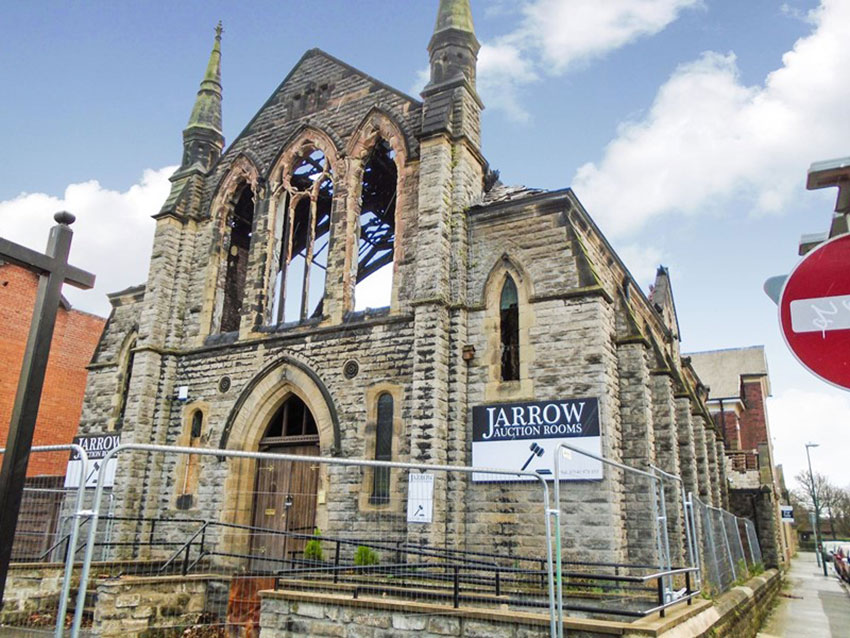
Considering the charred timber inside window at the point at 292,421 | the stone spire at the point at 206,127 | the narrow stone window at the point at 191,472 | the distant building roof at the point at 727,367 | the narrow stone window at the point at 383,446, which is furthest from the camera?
the distant building roof at the point at 727,367

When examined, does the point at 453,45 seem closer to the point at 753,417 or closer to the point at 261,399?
the point at 261,399

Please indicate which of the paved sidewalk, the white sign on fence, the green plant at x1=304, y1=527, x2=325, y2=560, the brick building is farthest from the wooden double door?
the brick building

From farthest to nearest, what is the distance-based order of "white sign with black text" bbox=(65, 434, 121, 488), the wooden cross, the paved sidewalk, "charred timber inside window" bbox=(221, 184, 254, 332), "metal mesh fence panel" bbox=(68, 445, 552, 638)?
"charred timber inside window" bbox=(221, 184, 254, 332)
"white sign with black text" bbox=(65, 434, 121, 488)
the paved sidewalk
"metal mesh fence panel" bbox=(68, 445, 552, 638)
the wooden cross

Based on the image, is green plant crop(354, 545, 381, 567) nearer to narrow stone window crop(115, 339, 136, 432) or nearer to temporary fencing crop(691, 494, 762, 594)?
temporary fencing crop(691, 494, 762, 594)

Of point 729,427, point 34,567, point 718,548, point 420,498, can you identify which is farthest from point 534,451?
point 729,427

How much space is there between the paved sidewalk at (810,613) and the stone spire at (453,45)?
13334 mm

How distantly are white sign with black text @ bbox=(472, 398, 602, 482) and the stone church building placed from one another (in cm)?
15

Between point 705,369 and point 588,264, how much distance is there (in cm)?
3508

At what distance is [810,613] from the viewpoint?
15961 millimetres

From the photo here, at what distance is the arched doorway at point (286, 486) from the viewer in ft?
43.7

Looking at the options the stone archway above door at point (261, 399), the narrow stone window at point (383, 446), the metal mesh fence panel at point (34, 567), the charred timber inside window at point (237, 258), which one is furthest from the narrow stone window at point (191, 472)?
the narrow stone window at point (383, 446)

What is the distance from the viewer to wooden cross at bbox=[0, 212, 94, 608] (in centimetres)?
369

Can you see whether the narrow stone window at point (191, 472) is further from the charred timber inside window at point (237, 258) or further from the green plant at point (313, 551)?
the green plant at point (313, 551)

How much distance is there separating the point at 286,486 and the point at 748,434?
3421 cm
